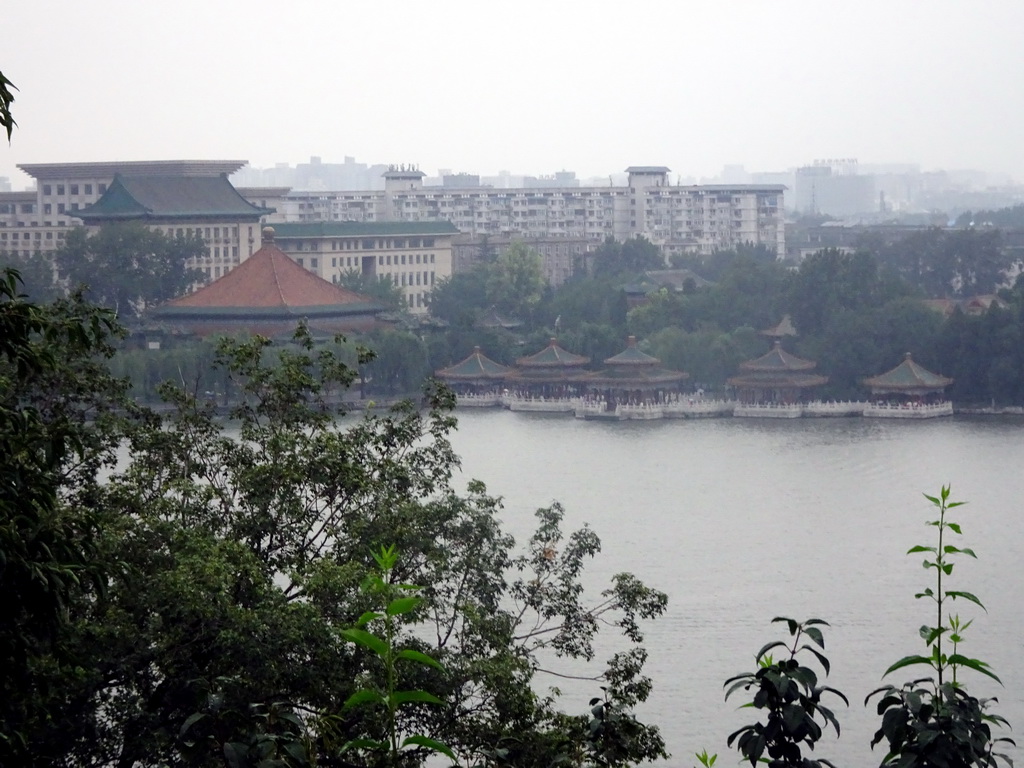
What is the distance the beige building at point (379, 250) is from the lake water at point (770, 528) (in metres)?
14.2

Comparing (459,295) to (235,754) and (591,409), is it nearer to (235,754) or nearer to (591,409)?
(591,409)

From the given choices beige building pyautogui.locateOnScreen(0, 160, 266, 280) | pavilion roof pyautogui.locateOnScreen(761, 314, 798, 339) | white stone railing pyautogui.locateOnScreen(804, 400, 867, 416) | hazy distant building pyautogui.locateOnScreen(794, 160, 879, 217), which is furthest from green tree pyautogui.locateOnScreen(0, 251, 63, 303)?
hazy distant building pyautogui.locateOnScreen(794, 160, 879, 217)

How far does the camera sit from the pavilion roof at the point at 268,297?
33.1 meters

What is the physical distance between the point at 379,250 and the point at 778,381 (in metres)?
16.0

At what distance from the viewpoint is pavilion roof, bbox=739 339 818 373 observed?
29531 millimetres

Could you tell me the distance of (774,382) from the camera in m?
29.4

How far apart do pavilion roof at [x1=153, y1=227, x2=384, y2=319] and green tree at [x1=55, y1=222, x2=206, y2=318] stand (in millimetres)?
Result: 1929

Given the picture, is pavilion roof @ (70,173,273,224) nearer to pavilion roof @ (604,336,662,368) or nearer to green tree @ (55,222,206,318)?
green tree @ (55,222,206,318)

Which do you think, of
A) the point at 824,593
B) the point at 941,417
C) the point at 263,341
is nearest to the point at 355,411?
the point at 941,417

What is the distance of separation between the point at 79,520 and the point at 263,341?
12.0 ft

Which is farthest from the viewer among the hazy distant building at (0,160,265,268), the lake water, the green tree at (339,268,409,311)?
the hazy distant building at (0,160,265,268)

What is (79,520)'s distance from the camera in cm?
490

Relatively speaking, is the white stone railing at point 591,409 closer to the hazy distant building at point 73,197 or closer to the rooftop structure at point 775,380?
the rooftop structure at point 775,380

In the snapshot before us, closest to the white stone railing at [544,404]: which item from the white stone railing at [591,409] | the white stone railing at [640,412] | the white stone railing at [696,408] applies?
the white stone railing at [591,409]
